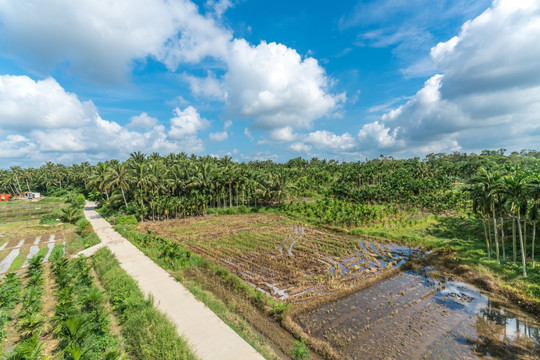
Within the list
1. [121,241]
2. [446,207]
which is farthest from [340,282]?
[446,207]

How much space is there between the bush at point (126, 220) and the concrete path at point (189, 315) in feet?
55.5

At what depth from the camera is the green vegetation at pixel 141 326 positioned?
9499mm

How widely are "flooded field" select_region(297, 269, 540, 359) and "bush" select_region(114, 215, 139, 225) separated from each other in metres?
32.9

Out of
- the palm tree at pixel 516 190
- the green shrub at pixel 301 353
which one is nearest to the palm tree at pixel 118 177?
the green shrub at pixel 301 353

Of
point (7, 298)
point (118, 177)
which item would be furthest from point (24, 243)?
point (7, 298)

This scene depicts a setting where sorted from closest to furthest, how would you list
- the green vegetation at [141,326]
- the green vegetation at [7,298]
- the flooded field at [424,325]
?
the green vegetation at [141,326] < the flooded field at [424,325] < the green vegetation at [7,298]

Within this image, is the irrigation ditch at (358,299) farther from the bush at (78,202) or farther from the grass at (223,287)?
the bush at (78,202)

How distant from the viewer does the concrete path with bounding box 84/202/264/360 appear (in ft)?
32.5

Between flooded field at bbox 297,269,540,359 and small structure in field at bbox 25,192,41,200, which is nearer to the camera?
flooded field at bbox 297,269,540,359

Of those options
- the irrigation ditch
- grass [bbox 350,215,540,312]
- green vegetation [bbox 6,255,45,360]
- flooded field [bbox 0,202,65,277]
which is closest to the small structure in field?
flooded field [bbox 0,202,65,277]

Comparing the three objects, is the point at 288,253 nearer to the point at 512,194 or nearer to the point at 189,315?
the point at 189,315

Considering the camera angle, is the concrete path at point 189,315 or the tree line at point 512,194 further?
the tree line at point 512,194

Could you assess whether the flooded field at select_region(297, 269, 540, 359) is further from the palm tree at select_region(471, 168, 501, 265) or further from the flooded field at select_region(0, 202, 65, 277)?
the flooded field at select_region(0, 202, 65, 277)

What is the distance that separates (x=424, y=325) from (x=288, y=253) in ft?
41.4
